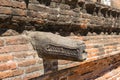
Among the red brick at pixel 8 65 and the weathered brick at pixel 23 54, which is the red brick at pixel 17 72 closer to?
the red brick at pixel 8 65

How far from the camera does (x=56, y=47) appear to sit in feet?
10.2

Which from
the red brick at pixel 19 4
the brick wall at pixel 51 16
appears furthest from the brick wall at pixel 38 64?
the red brick at pixel 19 4

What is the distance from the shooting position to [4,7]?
272 centimetres

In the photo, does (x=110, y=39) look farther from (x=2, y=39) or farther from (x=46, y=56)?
(x=2, y=39)

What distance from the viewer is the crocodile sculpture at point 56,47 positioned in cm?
303

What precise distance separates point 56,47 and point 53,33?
507 millimetres

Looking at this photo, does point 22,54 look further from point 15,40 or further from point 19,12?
point 19,12

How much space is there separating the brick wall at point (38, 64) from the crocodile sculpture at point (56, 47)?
83mm

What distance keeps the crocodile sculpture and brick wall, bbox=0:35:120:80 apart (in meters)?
0.08

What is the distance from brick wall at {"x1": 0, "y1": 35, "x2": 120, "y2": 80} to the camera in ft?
9.10

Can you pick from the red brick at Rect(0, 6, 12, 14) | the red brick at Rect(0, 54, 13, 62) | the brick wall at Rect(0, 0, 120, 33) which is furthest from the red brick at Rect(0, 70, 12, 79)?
the red brick at Rect(0, 6, 12, 14)

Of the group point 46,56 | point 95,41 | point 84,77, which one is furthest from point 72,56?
point 95,41

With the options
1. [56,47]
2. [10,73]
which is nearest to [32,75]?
[10,73]

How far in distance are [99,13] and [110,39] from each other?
98 centimetres
